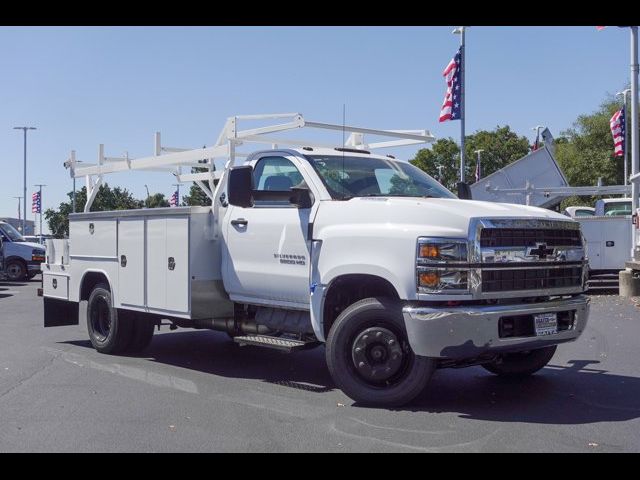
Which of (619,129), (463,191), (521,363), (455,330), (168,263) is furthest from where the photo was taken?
(619,129)

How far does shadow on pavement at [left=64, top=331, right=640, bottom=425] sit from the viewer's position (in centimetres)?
633

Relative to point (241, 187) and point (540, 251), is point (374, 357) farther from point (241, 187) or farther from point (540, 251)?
point (241, 187)

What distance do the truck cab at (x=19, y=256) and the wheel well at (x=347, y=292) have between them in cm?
2126

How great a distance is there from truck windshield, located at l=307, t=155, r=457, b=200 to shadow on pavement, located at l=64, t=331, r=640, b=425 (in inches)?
74.8

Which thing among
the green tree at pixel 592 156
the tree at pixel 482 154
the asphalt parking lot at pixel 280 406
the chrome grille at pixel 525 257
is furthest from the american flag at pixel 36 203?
the chrome grille at pixel 525 257

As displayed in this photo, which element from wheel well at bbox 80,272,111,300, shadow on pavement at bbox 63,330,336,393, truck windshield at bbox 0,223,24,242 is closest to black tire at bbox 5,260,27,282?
truck windshield at bbox 0,223,24,242

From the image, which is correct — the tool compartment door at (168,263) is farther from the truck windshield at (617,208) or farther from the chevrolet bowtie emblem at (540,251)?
the truck windshield at (617,208)

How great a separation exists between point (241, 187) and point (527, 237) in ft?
8.83

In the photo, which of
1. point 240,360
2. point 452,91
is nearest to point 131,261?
point 240,360

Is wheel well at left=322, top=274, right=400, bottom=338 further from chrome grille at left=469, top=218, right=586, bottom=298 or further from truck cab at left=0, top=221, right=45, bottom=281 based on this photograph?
truck cab at left=0, top=221, right=45, bottom=281

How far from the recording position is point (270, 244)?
24.6 feet
